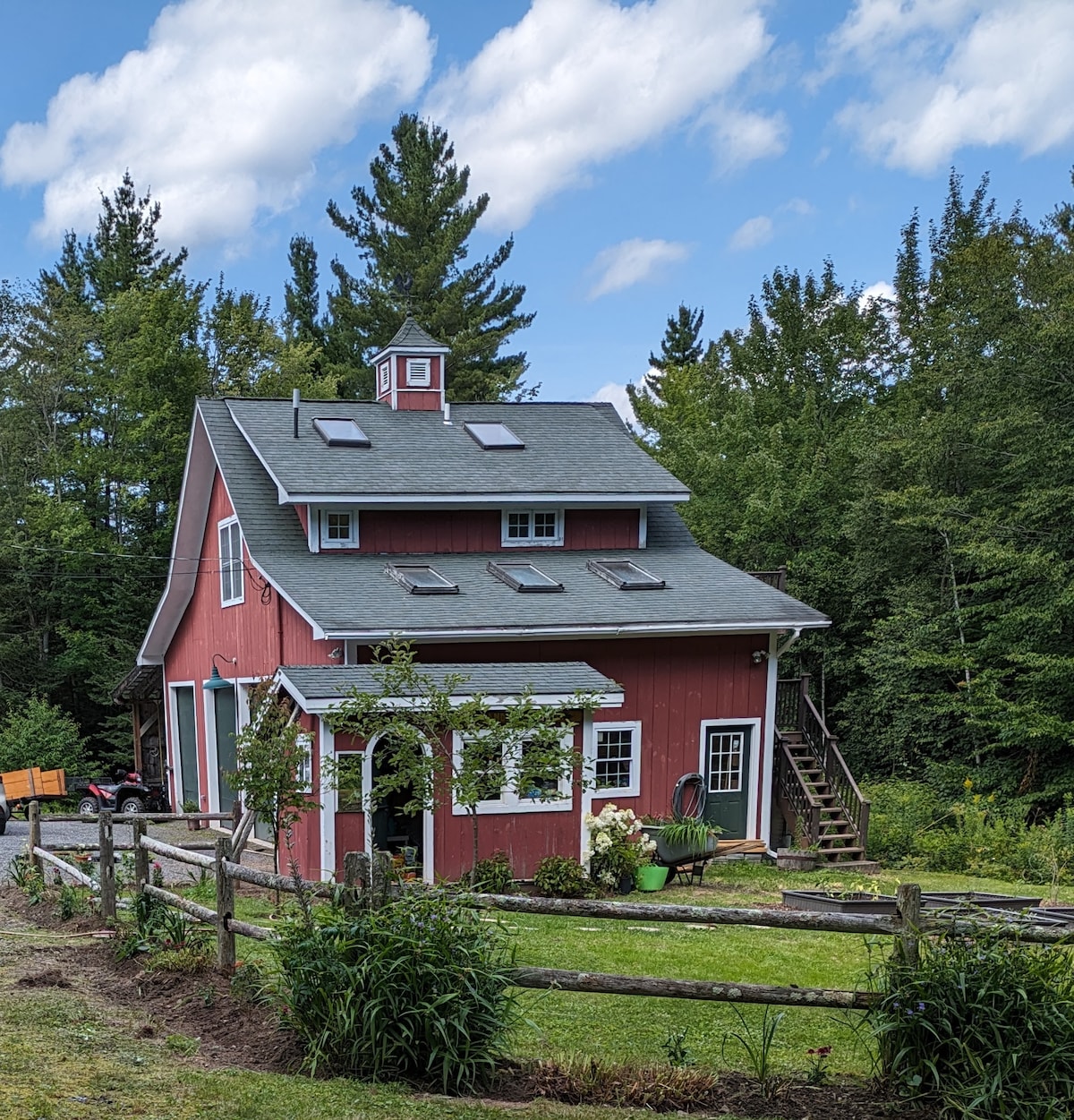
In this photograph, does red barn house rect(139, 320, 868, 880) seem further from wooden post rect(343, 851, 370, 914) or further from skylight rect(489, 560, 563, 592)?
wooden post rect(343, 851, 370, 914)

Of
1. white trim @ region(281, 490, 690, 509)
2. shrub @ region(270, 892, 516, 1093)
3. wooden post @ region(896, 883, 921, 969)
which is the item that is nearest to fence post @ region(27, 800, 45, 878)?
white trim @ region(281, 490, 690, 509)

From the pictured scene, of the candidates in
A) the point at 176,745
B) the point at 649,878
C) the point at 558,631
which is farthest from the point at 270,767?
the point at 176,745

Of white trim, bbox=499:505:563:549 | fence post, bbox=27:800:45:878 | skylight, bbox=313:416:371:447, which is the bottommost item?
fence post, bbox=27:800:45:878

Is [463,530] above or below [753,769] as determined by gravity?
above

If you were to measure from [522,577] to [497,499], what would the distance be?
65.0 inches

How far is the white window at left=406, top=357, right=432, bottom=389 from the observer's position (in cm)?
2278

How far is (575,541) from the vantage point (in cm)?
2041

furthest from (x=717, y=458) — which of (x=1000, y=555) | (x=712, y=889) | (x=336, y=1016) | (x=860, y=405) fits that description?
(x=336, y=1016)

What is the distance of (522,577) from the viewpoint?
18453 millimetres

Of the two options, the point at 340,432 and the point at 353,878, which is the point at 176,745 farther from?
the point at 353,878

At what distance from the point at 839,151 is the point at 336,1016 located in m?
17.4

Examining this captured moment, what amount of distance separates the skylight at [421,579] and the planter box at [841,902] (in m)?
6.95

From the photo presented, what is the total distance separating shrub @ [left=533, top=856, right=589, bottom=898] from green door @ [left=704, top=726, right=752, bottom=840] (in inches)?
161

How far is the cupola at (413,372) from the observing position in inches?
889
